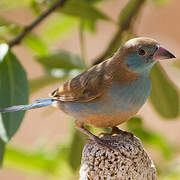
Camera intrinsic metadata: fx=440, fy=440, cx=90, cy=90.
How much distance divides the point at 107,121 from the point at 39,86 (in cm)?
93

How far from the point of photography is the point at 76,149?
9.66 feet

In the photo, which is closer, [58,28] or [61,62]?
[61,62]

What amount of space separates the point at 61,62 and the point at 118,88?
94cm

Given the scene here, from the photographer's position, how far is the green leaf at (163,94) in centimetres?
261

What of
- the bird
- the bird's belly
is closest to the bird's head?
the bird

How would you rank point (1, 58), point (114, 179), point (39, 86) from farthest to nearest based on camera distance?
point (39, 86) → point (1, 58) → point (114, 179)

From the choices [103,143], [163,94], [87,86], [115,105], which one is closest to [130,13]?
[163,94]

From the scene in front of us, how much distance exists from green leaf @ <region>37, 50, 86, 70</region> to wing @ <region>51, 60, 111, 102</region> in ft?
1.89

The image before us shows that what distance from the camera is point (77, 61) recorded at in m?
2.93

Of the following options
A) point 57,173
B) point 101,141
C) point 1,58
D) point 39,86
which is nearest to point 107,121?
point 101,141

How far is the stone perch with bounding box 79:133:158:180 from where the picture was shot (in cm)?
174

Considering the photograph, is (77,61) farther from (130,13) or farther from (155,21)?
(155,21)

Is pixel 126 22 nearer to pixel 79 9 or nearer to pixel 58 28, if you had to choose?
pixel 79 9

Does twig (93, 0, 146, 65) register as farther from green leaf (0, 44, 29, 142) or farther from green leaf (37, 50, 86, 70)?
green leaf (0, 44, 29, 142)
